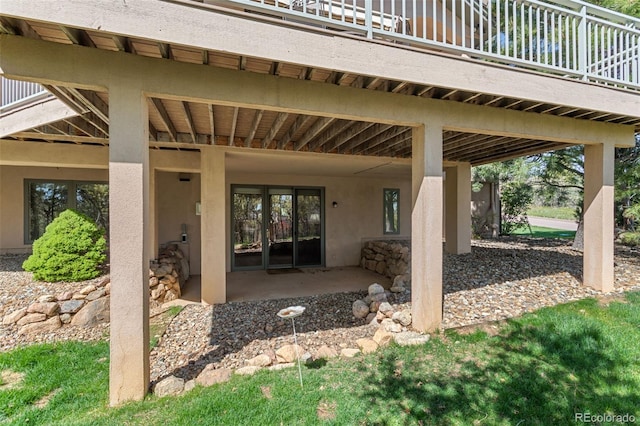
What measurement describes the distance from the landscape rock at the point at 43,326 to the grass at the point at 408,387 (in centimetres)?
69

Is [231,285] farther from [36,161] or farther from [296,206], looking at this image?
[36,161]

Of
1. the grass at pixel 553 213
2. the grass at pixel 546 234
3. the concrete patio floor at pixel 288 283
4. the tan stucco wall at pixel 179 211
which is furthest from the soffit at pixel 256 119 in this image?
the grass at pixel 553 213

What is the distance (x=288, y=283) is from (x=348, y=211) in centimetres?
344

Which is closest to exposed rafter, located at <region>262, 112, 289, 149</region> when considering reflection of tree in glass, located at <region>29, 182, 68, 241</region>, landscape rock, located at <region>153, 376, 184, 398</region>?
landscape rock, located at <region>153, 376, 184, 398</region>

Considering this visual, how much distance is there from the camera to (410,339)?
3670 millimetres

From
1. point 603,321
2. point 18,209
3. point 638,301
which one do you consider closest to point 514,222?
point 638,301

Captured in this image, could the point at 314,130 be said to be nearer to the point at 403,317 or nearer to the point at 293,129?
the point at 293,129

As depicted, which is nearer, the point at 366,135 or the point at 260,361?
the point at 260,361

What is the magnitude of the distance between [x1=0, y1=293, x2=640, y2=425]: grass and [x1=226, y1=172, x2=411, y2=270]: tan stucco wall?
5820mm

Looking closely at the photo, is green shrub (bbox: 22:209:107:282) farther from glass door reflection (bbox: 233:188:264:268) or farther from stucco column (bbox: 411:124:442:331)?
stucco column (bbox: 411:124:442:331)

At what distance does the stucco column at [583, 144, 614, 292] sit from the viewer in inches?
202

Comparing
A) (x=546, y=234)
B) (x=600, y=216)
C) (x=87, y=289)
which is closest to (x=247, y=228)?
(x=87, y=289)

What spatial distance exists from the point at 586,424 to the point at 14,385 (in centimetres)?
524

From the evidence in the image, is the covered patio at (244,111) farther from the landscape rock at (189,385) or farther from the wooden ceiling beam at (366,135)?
the landscape rock at (189,385)
